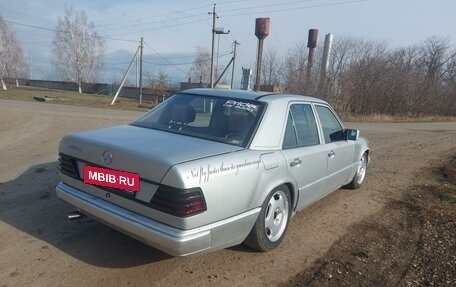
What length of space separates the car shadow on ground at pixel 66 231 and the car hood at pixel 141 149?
0.87 m

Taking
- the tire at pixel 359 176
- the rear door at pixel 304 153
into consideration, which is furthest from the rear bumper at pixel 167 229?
the tire at pixel 359 176

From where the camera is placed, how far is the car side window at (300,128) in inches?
154

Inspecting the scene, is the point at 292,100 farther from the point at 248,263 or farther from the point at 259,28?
the point at 259,28

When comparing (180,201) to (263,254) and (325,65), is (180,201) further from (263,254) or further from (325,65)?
(325,65)

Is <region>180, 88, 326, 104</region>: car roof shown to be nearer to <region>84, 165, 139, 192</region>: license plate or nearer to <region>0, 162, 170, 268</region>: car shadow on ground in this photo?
<region>84, 165, 139, 192</region>: license plate

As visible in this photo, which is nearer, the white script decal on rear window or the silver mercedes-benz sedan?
the silver mercedes-benz sedan

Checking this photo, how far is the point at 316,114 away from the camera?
185 inches

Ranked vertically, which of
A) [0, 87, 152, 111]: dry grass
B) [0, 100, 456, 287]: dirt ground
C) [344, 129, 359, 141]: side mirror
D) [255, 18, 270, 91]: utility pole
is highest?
[255, 18, 270, 91]: utility pole

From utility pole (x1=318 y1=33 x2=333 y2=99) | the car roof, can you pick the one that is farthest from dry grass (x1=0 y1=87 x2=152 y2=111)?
the car roof

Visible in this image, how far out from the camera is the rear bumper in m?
2.79

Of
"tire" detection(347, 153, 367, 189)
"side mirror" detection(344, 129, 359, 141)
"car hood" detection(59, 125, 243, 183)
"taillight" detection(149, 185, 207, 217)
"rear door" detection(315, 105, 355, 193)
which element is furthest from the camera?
"tire" detection(347, 153, 367, 189)

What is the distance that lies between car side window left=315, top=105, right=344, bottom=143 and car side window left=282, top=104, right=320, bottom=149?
0.27 meters

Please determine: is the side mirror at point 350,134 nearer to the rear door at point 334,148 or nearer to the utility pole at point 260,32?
the rear door at point 334,148

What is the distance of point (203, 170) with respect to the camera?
284 centimetres
